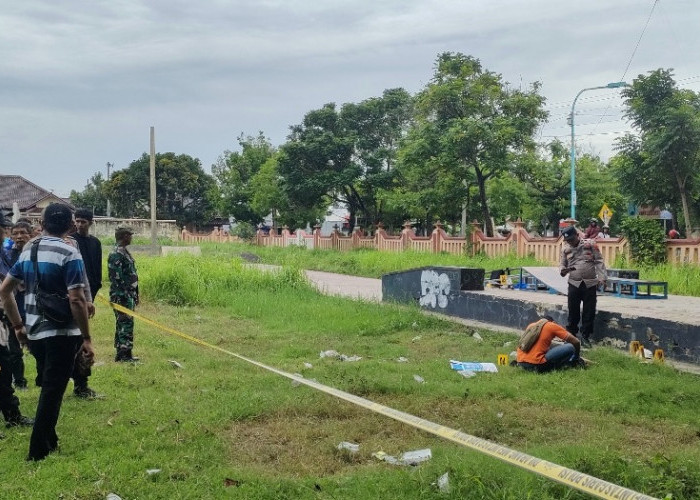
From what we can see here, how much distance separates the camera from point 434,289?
1209 centimetres

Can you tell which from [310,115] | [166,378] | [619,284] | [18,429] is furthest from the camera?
[310,115]

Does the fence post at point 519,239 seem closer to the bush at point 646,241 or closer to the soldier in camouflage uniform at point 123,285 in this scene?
the bush at point 646,241

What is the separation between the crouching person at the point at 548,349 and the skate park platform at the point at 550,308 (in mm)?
1261

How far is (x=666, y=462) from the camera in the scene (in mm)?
3826

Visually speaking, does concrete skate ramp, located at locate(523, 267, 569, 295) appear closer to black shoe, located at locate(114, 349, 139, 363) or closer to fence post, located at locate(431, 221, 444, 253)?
black shoe, located at locate(114, 349, 139, 363)

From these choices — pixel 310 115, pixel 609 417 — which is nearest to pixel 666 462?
pixel 609 417

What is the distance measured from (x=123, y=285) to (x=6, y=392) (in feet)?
8.25

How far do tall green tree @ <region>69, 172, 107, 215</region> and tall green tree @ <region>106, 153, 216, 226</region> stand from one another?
870 centimetres

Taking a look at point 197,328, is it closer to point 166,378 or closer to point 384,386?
point 166,378

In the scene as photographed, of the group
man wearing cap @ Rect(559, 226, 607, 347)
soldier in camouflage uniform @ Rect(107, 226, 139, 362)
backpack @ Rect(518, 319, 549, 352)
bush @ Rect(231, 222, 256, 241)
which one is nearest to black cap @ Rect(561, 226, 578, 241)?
man wearing cap @ Rect(559, 226, 607, 347)

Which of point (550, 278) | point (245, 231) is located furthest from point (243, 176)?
point (550, 278)

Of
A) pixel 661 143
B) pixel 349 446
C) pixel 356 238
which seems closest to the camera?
pixel 349 446

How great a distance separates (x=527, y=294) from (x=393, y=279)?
2888 mm

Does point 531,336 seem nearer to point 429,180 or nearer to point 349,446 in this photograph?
point 349,446
